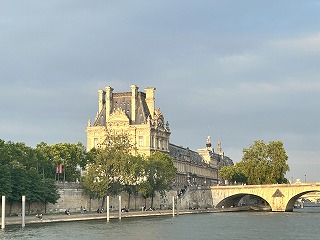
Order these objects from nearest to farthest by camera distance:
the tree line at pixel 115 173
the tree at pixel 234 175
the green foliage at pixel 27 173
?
the green foliage at pixel 27 173
the tree line at pixel 115 173
the tree at pixel 234 175

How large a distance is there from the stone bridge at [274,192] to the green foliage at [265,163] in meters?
7.42

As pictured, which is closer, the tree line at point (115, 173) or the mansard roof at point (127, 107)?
the tree line at point (115, 173)

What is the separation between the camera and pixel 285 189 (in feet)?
435

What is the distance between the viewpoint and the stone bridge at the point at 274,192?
131 metres

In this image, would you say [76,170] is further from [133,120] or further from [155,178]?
[133,120]

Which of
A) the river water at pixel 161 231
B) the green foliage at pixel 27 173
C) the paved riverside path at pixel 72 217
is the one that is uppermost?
the green foliage at pixel 27 173

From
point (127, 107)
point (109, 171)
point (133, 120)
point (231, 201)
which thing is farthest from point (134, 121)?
point (109, 171)

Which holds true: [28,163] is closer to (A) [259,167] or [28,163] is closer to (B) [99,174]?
(B) [99,174]

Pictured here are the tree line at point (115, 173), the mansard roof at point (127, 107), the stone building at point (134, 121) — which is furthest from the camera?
the mansard roof at point (127, 107)

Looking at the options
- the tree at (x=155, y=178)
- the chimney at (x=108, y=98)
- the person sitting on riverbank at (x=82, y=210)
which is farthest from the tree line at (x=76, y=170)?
the chimney at (x=108, y=98)

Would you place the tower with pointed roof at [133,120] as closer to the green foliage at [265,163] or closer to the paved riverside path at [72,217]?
the green foliage at [265,163]

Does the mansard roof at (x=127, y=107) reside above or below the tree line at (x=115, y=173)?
above

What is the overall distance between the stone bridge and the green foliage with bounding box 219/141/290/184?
7415 millimetres

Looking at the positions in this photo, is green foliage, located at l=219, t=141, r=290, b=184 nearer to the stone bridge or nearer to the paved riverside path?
the stone bridge
